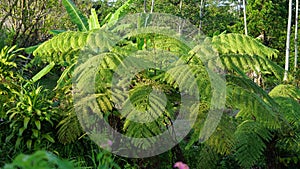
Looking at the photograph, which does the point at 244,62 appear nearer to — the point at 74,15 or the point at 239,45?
the point at 239,45

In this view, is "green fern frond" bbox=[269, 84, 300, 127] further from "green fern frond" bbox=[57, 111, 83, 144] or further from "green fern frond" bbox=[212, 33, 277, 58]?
"green fern frond" bbox=[57, 111, 83, 144]

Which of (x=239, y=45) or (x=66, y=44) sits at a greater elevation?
A: (x=66, y=44)

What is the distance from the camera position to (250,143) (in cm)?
390

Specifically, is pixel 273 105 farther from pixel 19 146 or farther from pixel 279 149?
pixel 19 146

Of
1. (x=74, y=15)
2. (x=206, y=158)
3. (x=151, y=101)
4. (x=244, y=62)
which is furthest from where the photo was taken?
(x=74, y=15)

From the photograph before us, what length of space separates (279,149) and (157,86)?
1554mm

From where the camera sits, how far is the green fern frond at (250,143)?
390 centimetres

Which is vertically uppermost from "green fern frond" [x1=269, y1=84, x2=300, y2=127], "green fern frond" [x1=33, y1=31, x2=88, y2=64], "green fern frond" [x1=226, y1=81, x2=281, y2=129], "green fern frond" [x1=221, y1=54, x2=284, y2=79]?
"green fern frond" [x1=33, y1=31, x2=88, y2=64]

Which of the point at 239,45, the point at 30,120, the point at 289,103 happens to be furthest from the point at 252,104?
the point at 30,120

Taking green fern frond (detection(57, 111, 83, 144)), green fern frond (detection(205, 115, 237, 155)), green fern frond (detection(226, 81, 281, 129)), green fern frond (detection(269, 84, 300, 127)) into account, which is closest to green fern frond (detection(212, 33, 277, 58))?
green fern frond (detection(226, 81, 281, 129))

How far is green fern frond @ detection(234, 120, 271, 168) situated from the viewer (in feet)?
12.8

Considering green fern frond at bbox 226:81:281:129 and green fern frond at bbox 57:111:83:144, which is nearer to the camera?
green fern frond at bbox 226:81:281:129

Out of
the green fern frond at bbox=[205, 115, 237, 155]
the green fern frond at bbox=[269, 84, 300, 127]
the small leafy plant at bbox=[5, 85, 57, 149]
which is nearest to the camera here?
the green fern frond at bbox=[205, 115, 237, 155]

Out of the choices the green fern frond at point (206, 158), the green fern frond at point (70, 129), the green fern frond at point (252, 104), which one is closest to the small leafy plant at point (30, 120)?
the green fern frond at point (70, 129)
